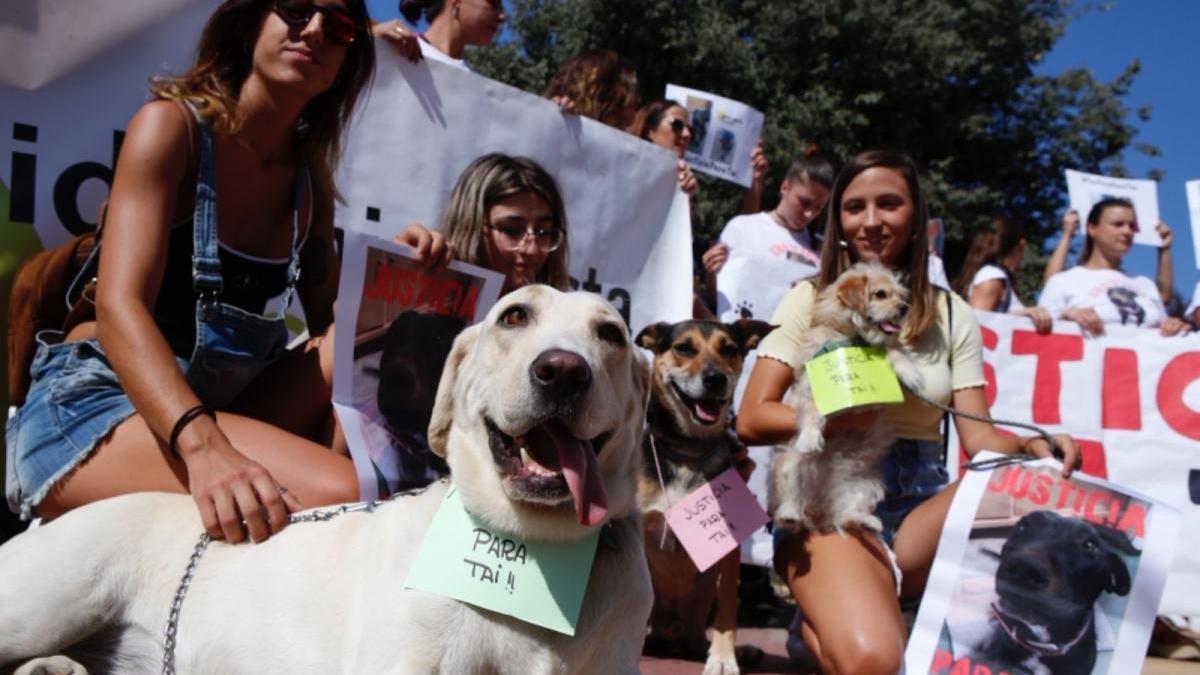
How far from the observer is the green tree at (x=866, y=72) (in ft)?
66.9

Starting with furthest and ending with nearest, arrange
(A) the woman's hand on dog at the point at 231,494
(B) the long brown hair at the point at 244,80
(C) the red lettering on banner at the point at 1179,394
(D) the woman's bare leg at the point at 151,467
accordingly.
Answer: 1. (C) the red lettering on banner at the point at 1179,394
2. (B) the long brown hair at the point at 244,80
3. (D) the woman's bare leg at the point at 151,467
4. (A) the woman's hand on dog at the point at 231,494

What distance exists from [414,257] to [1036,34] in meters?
24.7

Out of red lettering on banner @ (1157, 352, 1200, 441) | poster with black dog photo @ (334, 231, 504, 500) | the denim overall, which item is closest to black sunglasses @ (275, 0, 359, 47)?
the denim overall

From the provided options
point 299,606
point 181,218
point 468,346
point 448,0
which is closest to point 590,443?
point 468,346

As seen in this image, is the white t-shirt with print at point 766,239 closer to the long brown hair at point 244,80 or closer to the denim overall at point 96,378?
the long brown hair at point 244,80

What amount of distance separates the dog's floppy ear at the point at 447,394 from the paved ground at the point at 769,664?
1.86m

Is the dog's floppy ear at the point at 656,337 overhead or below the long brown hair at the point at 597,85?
below

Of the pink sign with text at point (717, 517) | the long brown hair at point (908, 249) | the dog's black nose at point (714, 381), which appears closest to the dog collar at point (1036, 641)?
the pink sign with text at point (717, 517)

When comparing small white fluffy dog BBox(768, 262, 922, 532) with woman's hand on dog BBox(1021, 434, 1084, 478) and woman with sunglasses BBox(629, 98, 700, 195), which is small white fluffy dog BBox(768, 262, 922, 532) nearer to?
woman's hand on dog BBox(1021, 434, 1084, 478)

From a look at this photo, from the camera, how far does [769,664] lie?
4.34m

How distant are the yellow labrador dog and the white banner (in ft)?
14.5

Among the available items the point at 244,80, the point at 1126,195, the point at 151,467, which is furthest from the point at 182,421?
the point at 1126,195

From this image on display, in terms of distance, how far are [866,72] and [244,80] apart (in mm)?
20747

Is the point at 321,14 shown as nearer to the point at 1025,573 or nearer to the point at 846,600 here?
the point at 846,600
